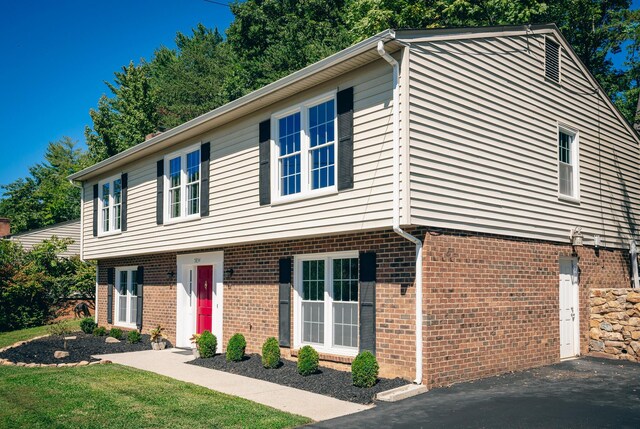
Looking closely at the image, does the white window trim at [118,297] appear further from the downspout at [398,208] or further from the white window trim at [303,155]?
the downspout at [398,208]

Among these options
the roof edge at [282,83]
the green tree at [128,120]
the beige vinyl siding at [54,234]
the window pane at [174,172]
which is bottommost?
the beige vinyl siding at [54,234]

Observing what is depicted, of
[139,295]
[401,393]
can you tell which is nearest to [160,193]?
[139,295]

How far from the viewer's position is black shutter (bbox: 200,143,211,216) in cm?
1502

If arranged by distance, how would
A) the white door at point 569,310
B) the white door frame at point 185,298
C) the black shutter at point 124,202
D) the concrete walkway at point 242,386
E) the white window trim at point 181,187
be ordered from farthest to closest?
1. the black shutter at point 124,202
2. the white door frame at point 185,298
3. the white window trim at point 181,187
4. the white door at point 569,310
5. the concrete walkway at point 242,386

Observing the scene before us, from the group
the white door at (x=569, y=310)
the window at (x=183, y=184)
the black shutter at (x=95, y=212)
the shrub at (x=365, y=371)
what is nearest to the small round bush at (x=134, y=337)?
the window at (x=183, y=184)

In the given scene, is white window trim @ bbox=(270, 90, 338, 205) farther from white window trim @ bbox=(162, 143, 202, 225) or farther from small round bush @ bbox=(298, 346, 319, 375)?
white window trim @ bbox=(162, 143, 202, 225)

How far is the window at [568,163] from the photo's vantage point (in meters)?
13.6

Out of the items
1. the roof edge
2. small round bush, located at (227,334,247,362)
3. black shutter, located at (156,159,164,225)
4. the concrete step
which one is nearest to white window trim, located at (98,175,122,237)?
the roof edge

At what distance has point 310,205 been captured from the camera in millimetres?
11656

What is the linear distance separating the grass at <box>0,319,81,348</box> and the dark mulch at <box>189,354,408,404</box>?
28.2ft

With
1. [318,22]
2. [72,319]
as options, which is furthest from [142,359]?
[318,22]

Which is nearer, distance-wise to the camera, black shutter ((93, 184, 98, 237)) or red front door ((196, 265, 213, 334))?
red front door ((196, 265, 213, 334))

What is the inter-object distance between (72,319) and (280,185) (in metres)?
16.5

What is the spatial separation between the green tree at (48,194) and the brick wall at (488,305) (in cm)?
3893
